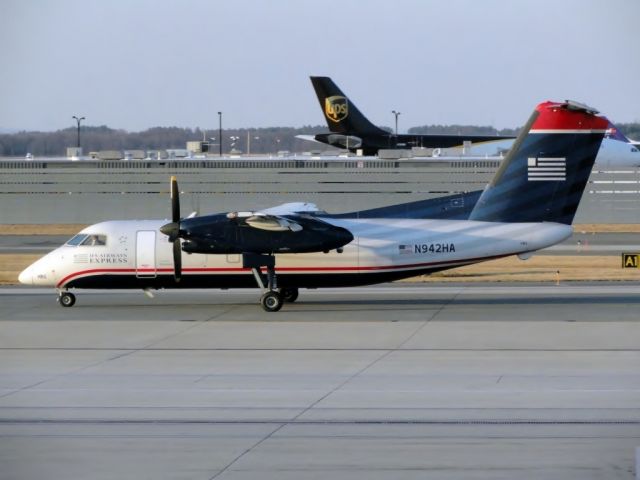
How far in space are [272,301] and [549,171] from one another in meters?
9.07

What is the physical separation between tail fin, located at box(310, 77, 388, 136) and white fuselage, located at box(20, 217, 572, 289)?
60.8 m

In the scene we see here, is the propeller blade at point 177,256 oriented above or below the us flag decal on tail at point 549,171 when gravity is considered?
below

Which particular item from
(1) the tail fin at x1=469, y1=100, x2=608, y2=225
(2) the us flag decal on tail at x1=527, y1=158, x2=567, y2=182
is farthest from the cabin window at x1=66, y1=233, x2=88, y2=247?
(2) the us flag decal on tail at x1=527, y1=158, x2=567, y2=182

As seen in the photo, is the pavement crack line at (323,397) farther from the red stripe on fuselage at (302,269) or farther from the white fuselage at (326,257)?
the white fuselage at (326,257)

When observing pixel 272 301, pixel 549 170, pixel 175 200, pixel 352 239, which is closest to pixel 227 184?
pixel 272 301

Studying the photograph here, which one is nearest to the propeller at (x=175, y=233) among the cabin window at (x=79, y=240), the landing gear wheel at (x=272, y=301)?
the landing gear wheel at (x=272, y=301)

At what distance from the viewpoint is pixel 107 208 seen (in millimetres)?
96438

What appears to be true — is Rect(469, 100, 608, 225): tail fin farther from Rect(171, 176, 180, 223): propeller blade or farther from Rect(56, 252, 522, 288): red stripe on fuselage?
Rect(171, 176, 180, 223): propeller blade

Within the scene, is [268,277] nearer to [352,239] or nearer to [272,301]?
[272,301]

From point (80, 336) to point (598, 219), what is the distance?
7402 cm

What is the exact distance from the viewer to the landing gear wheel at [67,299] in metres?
32.8

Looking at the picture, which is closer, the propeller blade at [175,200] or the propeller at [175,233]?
the propeller blade at [175,200]

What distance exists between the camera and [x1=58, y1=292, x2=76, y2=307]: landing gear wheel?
32.8 m

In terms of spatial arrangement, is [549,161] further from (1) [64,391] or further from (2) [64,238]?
(2) [64,238]
